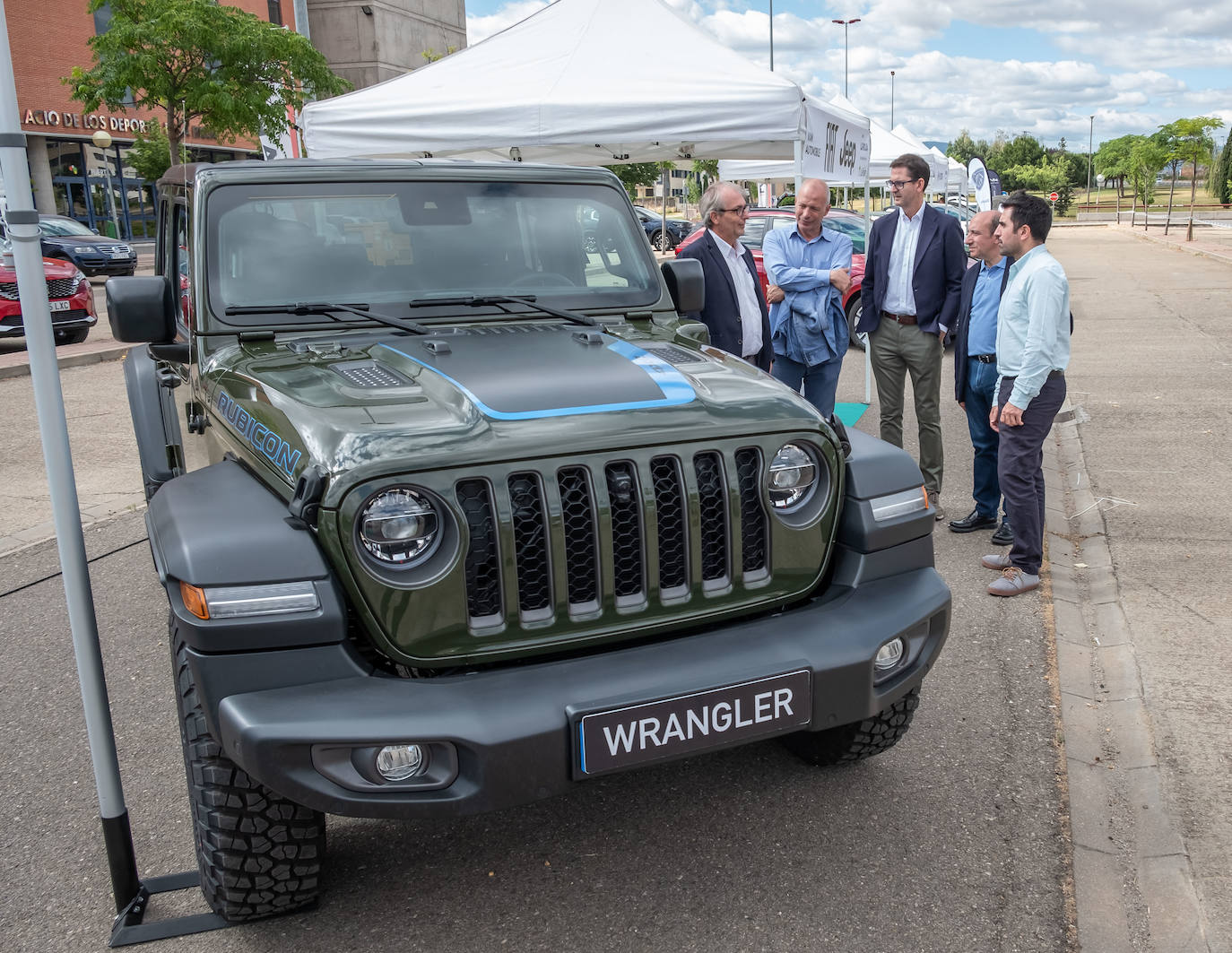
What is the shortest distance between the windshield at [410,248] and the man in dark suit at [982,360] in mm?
2447

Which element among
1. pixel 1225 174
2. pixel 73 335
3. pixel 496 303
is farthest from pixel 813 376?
pixel 1225 174

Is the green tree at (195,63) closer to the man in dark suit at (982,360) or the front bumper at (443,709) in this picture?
the man in dark suit at (982,360)

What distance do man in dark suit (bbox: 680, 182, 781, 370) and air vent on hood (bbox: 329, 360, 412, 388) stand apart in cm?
282

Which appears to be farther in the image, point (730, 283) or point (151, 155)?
point (151, 155)

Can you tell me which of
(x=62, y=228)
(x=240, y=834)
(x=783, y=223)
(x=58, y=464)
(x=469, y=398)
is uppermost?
(x=62, y=228)

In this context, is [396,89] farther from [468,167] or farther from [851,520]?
[851,520]

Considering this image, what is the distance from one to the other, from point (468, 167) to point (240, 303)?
1010mm

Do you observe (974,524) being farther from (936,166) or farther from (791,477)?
(936,166)

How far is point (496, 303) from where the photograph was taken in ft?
12.1

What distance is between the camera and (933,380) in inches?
252

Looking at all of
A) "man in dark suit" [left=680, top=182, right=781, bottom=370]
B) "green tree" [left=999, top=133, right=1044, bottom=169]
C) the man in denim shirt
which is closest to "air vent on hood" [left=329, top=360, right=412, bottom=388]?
"man in dark suit" [left=680, top=182, right=781, bottom=370]

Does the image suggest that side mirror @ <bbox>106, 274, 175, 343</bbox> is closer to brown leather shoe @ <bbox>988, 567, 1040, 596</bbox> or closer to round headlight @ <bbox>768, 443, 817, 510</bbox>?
round headlight @ <bbox>768, 443, 817, 510</bbox>

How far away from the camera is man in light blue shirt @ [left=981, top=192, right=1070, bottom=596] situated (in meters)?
4.66

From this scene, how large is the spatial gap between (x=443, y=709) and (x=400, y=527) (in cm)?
43
